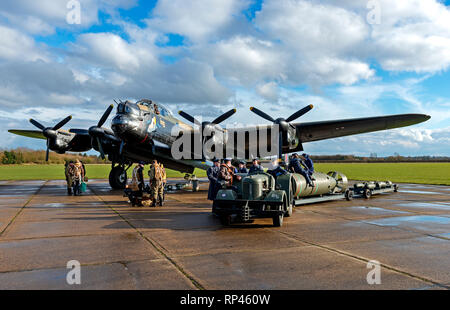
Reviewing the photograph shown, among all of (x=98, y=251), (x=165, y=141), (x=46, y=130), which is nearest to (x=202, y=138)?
(x=165, y=141)

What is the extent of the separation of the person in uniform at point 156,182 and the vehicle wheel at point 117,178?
30.1 feet

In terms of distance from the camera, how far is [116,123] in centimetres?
1628

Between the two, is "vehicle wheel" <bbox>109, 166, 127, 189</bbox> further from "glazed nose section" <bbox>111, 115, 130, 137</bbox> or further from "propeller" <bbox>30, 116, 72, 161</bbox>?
"glazed nose section" <bbox>111, 115, 130, 137</bbox>

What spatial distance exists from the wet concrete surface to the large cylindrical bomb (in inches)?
51.6

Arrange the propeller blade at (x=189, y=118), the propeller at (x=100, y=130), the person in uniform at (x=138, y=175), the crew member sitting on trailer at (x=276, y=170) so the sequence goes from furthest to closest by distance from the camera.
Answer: the propeller at (x=100, y=130) → the propeller blade at (x=189, y=118) → the person in uniform at (x=138, y=175) → the crew member sitting on trailer at (x=276, y=170)

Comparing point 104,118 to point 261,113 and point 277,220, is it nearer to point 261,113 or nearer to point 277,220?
point 261,113

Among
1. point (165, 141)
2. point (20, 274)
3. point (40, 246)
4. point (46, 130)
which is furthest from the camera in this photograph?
point (46, 130)

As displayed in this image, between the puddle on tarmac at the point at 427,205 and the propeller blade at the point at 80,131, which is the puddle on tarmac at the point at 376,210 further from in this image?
the propeller blade at the point at 80,131

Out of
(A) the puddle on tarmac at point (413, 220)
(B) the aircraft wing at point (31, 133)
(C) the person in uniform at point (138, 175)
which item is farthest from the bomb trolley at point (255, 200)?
(B) the aircraft wing at point (31, 133)

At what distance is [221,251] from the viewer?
6359 millimetres

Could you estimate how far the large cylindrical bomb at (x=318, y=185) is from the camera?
480 inches

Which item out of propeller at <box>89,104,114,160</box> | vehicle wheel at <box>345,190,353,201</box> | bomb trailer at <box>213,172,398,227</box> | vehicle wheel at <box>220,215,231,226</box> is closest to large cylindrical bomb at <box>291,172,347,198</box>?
bomb trailer at <box>213,172,398,227</box>
